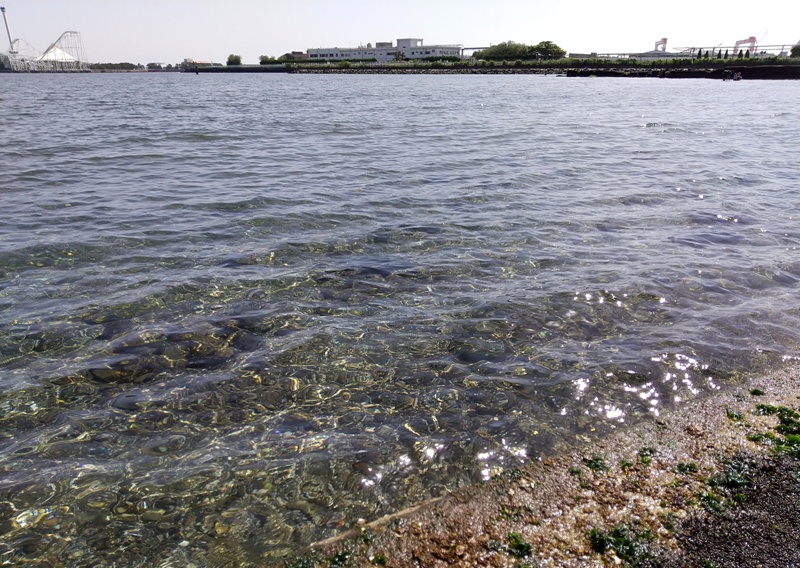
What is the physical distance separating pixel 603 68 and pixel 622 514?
130590mm

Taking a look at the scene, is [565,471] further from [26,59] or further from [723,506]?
[26,59]

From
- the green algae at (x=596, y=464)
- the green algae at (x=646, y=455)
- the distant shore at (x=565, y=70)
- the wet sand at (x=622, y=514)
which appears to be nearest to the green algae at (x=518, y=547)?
the wet sand at (x=622, y=514)

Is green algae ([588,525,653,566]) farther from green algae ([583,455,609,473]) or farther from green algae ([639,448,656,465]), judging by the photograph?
green algae ([639,448,656,465])

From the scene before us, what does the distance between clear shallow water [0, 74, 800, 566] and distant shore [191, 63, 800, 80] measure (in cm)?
9152

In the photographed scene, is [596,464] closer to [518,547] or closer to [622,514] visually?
[622,514]

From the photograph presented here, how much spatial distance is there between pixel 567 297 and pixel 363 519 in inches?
196

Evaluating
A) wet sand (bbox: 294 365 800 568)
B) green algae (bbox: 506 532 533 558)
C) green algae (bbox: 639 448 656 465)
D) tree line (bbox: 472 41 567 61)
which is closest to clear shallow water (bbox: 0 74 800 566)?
wet sand (bbox: 294 365 800 568)

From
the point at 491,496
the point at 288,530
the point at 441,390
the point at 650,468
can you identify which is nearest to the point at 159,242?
the point at 441,390

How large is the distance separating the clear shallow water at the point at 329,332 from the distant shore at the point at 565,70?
300ft

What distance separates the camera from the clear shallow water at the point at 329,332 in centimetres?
428

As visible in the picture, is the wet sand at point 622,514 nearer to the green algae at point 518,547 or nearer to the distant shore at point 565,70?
the green algae at point 518,547

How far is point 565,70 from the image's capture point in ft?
→ 387

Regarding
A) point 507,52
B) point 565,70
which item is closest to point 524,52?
point 507,52

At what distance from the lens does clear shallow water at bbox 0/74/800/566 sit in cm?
428
